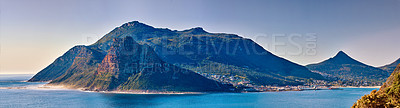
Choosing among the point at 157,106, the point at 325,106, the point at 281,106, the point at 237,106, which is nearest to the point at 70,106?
the point at 157,106

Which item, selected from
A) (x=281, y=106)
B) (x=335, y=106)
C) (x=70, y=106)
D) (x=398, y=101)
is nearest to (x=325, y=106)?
(x=335, y=106)

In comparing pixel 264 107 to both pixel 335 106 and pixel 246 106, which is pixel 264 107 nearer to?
pixel 246 106

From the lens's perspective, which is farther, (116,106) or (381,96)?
(116,106)

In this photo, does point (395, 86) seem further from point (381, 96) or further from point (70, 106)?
point (70, 106)

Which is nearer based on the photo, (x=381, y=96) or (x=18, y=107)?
(x=381, y=96)

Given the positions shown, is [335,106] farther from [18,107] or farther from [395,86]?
[18,107]

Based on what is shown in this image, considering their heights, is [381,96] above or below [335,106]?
above

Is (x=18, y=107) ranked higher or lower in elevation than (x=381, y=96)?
lower

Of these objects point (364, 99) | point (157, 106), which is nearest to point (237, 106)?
point (157, 106)
